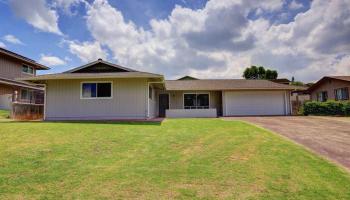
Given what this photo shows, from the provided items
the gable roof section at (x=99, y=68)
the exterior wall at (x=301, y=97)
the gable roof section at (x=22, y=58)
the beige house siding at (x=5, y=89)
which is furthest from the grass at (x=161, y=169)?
the exterior wall at (x=301, y=97)

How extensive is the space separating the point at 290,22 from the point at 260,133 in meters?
10.9

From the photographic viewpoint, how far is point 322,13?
14.5 meters

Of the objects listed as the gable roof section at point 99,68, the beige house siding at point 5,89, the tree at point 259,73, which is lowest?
the beige house siding at point 5,89

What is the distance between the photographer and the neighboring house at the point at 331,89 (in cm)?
2232

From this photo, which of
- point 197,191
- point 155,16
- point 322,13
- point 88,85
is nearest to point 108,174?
point 197,191

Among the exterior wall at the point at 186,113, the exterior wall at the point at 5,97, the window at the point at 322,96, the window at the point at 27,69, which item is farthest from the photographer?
the window at the point at 322,96

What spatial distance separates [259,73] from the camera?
50.0 m

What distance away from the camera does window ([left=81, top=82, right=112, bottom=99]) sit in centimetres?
1427

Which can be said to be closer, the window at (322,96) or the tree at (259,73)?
the window at (322,96)

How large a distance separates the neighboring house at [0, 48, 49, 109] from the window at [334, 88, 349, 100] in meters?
30.6

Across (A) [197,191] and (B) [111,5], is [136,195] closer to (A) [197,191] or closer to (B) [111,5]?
(A) [197,191]

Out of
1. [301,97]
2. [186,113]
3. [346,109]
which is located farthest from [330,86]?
[186,113]

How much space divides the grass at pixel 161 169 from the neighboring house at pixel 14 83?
15.9 m

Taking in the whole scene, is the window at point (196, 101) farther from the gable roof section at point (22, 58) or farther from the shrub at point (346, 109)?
the gable roof section at point (22, 58)
